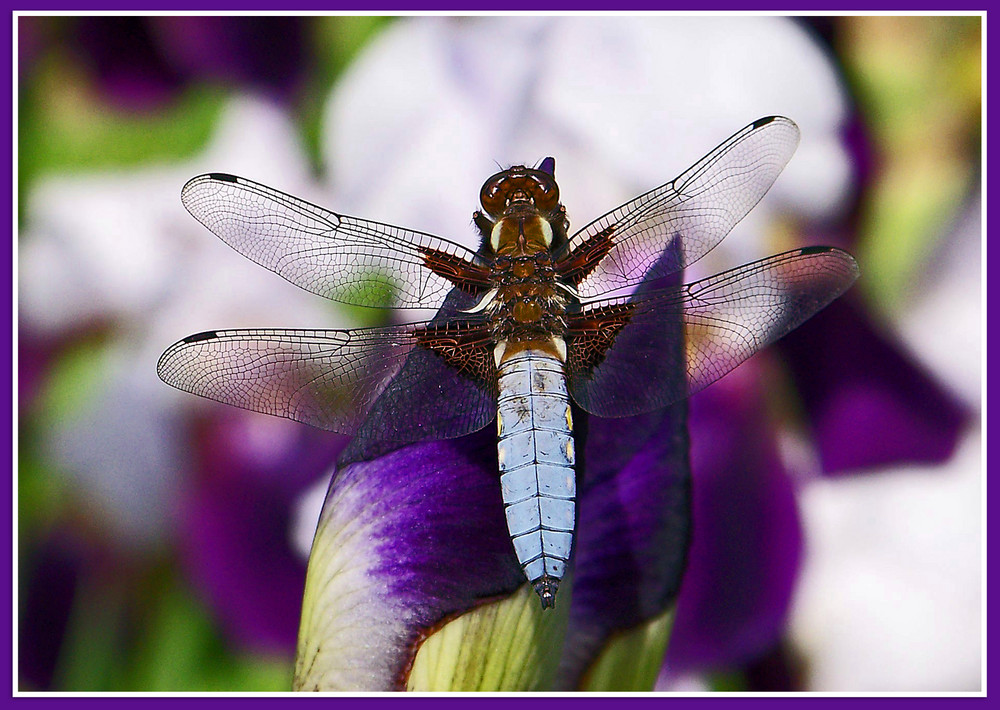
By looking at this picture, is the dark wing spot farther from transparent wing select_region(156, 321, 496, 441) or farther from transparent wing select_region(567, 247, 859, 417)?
transparent wing select_region(567, 247, 859, 417)

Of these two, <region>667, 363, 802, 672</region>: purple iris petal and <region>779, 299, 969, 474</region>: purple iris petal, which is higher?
<region>779, 299, 969, 474</region>: purple iris petal

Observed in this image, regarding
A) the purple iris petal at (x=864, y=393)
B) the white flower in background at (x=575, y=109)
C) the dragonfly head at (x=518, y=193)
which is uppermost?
the white flower in background at (x=575, y=109)

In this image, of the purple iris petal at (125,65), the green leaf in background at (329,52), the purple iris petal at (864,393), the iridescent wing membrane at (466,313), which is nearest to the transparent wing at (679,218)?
the iridescent wing membrane at (466,313)

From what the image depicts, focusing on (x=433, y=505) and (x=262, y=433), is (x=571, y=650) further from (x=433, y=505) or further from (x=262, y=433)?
(x=262, y=433)

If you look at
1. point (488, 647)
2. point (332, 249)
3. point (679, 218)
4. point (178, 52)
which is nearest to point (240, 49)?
point (178, 52)

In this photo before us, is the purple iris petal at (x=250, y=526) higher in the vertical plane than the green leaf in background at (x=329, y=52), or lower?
lower

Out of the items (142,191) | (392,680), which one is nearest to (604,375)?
(392,680)

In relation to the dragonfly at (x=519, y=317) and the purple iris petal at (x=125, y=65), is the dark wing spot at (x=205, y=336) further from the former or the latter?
the purple iris petal at (x=125, y=65)

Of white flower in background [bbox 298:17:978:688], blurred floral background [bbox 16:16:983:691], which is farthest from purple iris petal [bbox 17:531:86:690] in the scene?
white flower in background [bbox 298:17:978:688]

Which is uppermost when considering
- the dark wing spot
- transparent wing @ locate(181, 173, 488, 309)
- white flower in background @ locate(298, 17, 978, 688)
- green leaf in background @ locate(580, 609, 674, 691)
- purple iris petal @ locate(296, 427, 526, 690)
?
white flower in background @ locate(298, 17, 978, 688)
